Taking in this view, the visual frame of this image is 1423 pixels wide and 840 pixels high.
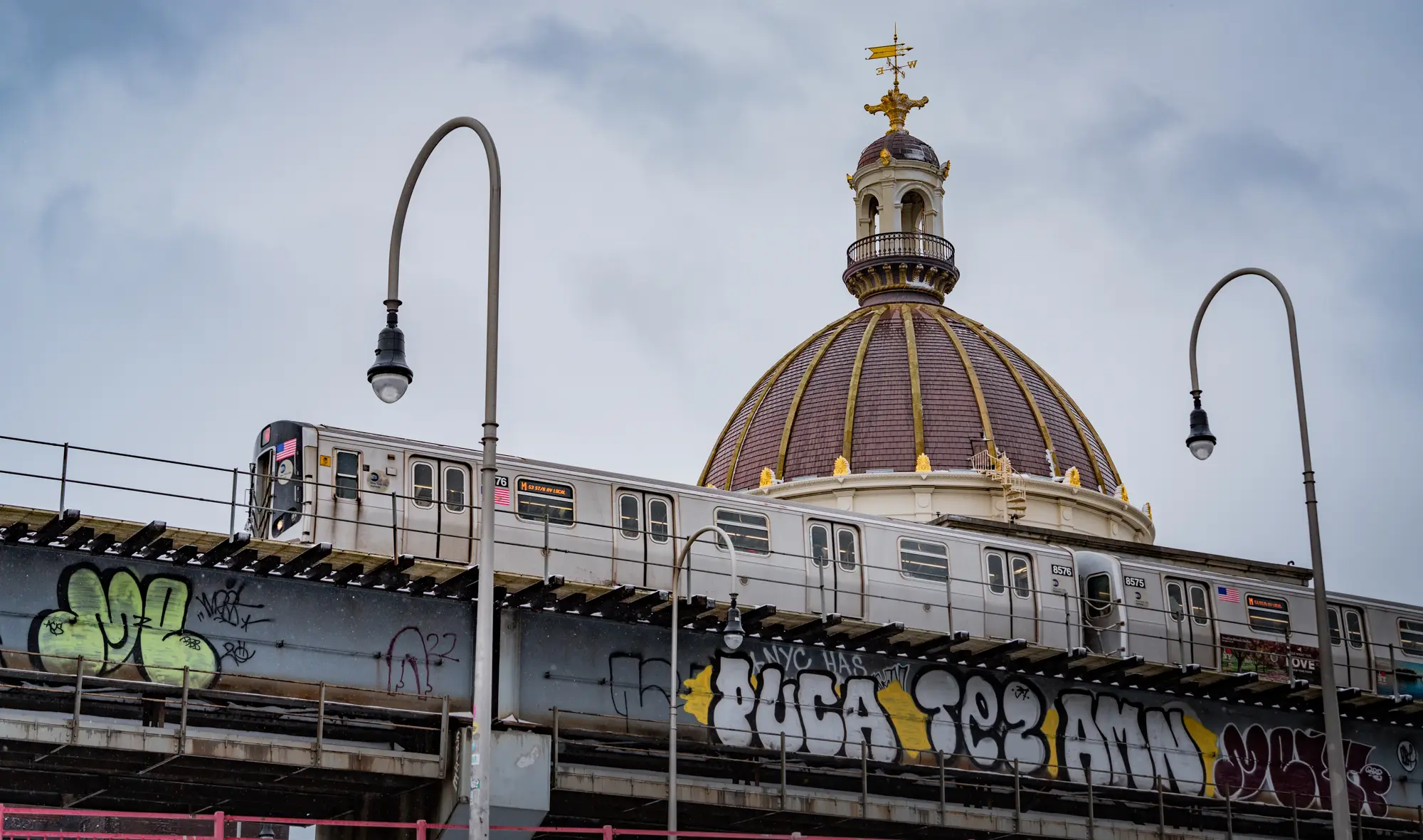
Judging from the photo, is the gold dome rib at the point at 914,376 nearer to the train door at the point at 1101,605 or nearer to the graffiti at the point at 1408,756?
the graffiti at the point at 1408,756

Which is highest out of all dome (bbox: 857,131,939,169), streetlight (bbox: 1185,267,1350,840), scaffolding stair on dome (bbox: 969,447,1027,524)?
dome (bbox: 857,131,939,169)

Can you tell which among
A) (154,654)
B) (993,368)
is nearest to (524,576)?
(154,654)

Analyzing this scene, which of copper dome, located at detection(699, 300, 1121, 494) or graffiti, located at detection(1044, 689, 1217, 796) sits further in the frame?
copper dome, located at detection(699, 300, 1121, 494)

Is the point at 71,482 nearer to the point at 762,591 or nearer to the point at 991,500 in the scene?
the point at 762,591

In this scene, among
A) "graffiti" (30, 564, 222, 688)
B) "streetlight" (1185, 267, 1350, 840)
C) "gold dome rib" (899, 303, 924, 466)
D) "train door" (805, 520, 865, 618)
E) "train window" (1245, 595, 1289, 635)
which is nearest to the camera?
"streetlight" (1185, 267, 1350, 840)

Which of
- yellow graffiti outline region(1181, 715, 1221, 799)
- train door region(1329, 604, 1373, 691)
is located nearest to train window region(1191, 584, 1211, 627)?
yellow graffiti outline region(1181, 715, 1221, 799)

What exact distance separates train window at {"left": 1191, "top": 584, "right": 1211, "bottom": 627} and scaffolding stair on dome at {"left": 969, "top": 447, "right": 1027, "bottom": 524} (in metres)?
22.5

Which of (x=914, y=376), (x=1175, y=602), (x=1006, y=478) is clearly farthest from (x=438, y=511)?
(x=914, y=376)

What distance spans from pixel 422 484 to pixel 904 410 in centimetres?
4370

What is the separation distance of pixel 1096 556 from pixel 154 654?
26.8 m

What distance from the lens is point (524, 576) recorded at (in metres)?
39.2

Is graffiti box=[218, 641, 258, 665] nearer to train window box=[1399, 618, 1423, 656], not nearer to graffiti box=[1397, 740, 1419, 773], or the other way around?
graffiti box=[1397, 740, 1419, 773]

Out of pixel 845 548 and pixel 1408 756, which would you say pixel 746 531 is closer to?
pixel 845 548

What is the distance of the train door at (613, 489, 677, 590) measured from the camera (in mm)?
43062
